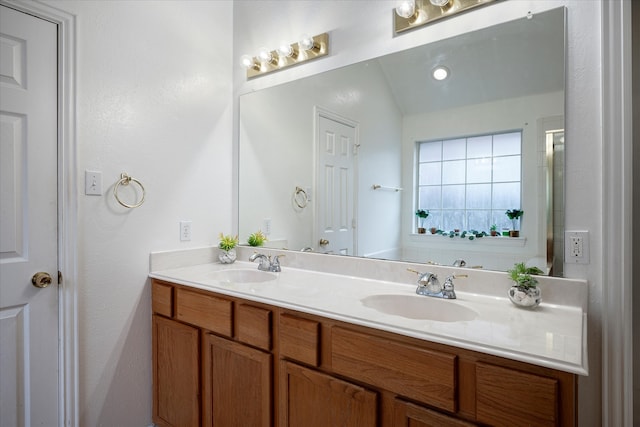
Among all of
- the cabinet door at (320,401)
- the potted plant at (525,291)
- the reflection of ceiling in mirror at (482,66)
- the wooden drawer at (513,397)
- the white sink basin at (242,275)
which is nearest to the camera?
the wooden drawer at (513,397)

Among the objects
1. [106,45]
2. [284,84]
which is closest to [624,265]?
[284,84]

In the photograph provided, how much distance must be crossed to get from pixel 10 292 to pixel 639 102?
2.61 metres

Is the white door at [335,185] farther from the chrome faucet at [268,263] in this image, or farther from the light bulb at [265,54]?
the light bulb at [265,54]

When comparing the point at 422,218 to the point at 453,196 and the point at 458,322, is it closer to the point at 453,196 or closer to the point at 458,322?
the point at 453,196

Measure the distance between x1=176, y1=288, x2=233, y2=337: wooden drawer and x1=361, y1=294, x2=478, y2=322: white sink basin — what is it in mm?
573

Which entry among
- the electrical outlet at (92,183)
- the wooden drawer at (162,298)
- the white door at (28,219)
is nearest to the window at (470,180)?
the wooden drawer at (162,298)

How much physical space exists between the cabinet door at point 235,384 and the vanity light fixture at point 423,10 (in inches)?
59.6

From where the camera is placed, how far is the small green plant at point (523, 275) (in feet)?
3.93

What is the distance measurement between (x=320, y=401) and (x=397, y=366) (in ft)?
1.08

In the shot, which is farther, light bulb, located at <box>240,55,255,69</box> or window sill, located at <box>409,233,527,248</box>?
light bulb, located at <box>240,55,255,69</box>

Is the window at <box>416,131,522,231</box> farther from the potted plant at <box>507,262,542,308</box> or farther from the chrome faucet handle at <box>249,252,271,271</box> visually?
the chrome faucet handle at <box>249,252,271,271</box>

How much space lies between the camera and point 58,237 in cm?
154

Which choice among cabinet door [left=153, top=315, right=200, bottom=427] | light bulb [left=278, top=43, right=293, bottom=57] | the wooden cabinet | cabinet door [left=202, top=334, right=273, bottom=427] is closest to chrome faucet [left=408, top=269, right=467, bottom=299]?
the wooden cabinet

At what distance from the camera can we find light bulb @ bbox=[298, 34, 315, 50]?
1.86 meters
